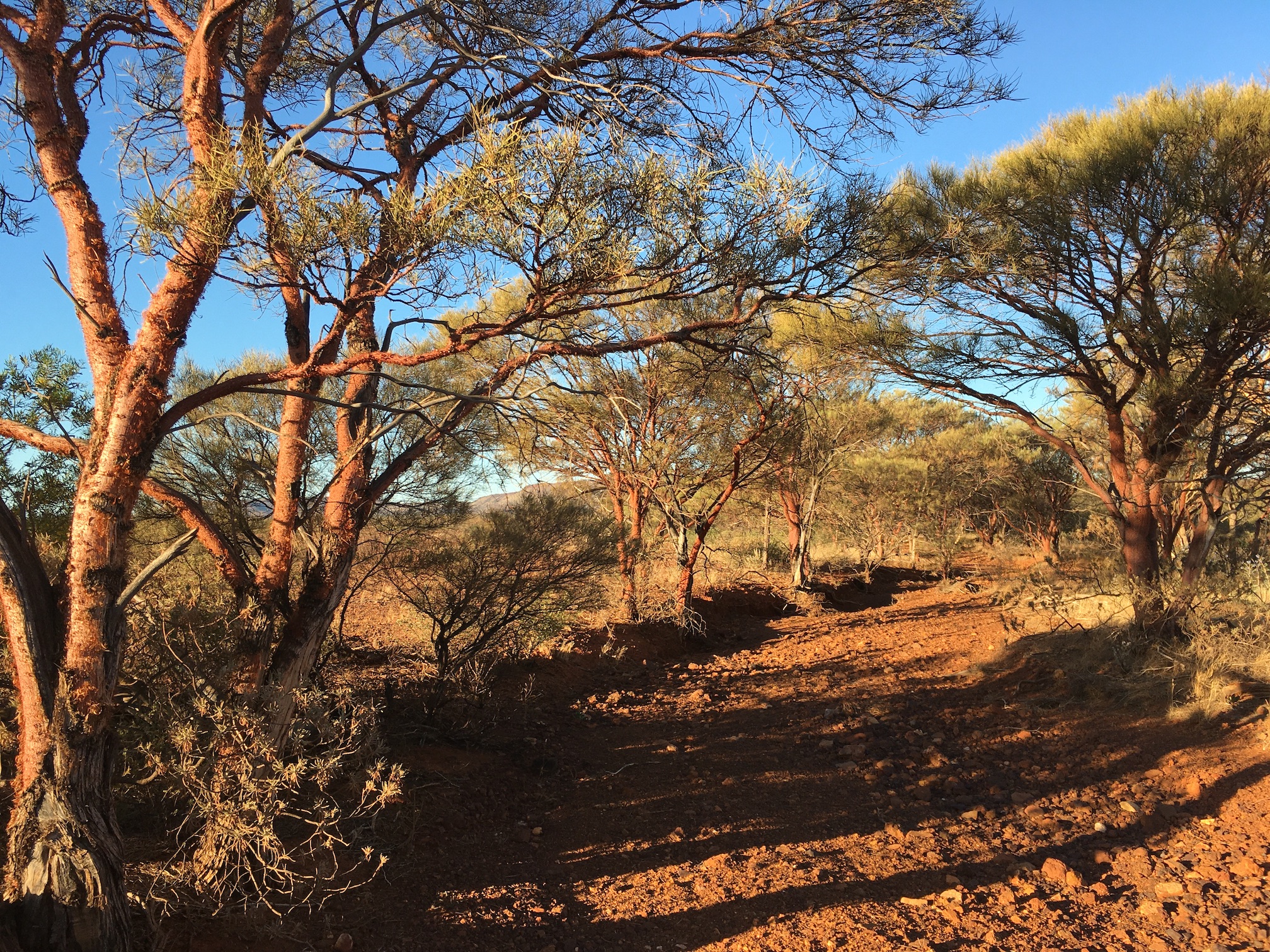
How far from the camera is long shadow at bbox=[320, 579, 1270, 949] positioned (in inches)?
150

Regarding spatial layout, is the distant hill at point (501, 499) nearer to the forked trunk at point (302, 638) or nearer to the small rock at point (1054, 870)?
the forked trunk at point (302, 638)

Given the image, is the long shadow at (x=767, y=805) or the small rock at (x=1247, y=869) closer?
the long shadow at (x=767, y=805)

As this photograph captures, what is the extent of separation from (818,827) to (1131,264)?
6.76 meters

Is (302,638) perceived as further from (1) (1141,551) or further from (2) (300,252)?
(1) (1141,551)

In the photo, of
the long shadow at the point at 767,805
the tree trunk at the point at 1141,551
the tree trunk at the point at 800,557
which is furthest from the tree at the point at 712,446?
the tree trunk at the point at 1141,551

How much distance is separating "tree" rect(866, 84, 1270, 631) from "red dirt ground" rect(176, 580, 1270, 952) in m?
2.70

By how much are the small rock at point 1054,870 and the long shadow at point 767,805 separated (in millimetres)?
147

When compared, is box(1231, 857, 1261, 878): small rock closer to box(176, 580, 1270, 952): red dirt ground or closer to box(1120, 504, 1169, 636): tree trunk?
box(176, 580, 1270, 952): red dirt ground

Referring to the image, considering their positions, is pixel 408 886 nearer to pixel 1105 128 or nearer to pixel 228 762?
pixel 228 762

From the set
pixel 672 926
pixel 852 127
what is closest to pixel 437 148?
pixel 852 127

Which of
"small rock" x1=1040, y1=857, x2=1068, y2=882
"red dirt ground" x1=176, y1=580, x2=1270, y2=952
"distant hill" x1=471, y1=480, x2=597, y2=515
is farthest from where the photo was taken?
"distant hill" x1=471, y1=480, x2=597, y2=515

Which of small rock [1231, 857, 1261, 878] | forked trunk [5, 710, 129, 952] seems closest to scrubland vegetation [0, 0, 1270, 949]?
forked trunk [5, 710, 129, 952]

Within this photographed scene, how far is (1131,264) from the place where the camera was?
8242mm

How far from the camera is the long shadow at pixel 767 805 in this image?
380 cm
